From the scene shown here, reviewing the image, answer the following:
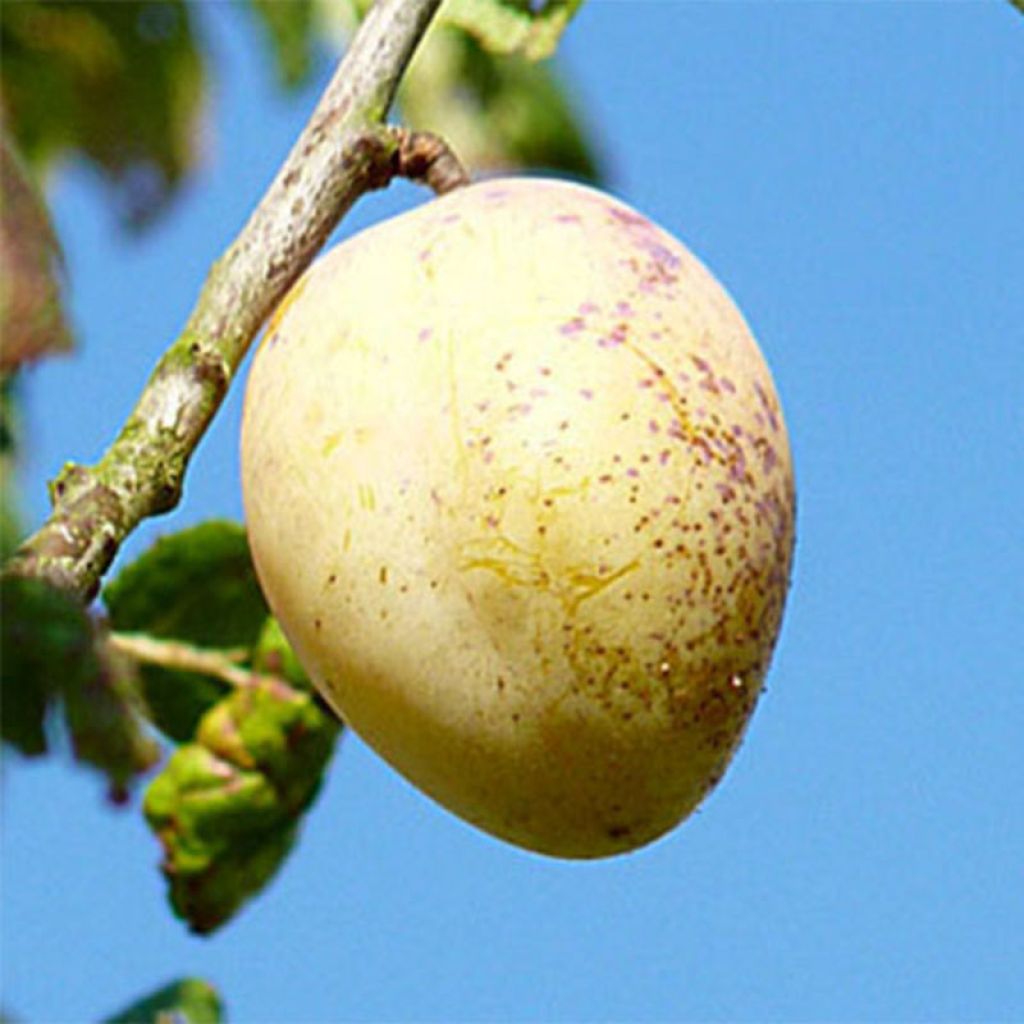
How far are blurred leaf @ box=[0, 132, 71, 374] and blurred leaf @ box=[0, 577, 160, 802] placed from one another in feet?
0.38

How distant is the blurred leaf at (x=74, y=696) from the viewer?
978 millimetres

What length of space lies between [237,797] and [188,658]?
0.67 ft

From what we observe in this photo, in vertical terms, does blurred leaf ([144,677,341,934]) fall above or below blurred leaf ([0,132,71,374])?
below

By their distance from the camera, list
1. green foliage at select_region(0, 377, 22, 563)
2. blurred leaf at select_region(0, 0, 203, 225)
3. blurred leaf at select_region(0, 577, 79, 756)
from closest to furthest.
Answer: blurred leaf at select_region(0, 577, 79, 756) < green foliage at select_region(0, 377, 22, 563) < blurred leaf at select_region(0, 0, 203, 225)

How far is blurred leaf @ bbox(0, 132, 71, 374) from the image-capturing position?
1.04 metres

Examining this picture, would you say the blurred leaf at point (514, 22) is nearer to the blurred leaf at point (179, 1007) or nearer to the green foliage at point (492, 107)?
the green foliage at point (492, 107)

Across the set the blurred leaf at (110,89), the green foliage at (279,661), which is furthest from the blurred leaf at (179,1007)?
the blurred leaf at (110,89)

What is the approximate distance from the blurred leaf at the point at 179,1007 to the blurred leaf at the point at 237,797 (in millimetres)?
383

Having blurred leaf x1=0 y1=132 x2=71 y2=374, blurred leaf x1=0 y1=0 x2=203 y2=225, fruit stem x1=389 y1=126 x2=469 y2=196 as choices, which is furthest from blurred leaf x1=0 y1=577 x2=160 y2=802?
blurred leaf x1=0 y1=0 x2=203 y2=225

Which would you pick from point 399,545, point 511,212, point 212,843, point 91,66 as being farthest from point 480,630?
point 91,66

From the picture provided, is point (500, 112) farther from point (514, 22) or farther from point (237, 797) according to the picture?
point (237, 797)

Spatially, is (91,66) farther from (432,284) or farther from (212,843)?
(432,284)

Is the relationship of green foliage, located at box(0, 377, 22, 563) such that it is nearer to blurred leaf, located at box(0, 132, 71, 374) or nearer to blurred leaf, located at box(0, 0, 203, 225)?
A: blurred leaf, located at box(0, 0, 203, 225)

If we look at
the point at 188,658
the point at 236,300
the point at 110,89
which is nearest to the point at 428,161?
the point at 236,300
